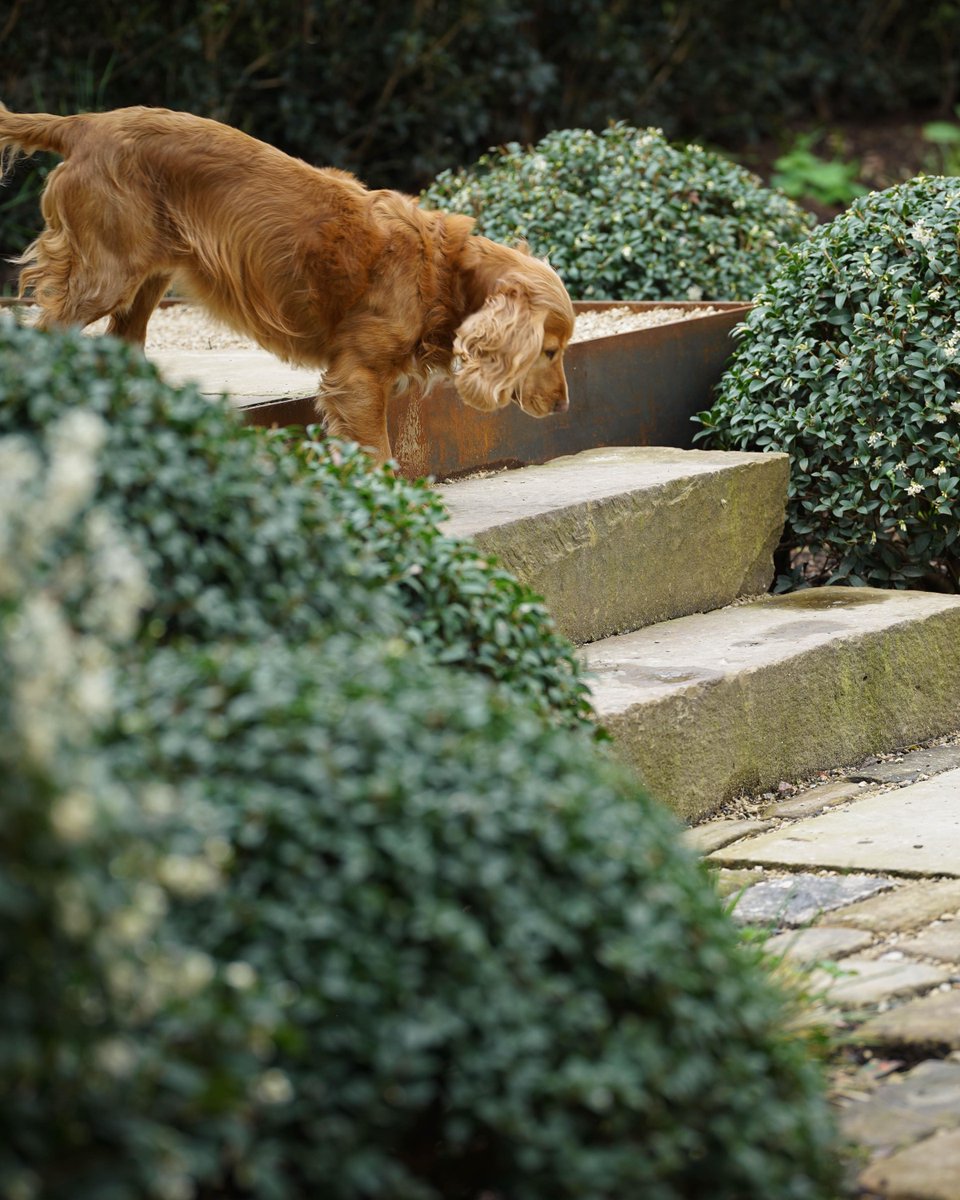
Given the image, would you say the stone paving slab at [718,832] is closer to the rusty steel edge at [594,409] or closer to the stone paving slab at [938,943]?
the stone paving slab at [938,943]

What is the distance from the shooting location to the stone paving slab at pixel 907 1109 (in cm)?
267

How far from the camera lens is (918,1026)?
119 inches

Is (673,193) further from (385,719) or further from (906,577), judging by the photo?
(385,719)

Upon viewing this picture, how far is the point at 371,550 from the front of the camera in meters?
2.90

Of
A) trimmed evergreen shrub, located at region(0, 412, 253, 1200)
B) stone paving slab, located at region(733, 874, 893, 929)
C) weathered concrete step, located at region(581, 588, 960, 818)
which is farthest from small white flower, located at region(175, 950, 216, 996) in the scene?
weathered concrete step, located at region(581, 588, 960, 818)

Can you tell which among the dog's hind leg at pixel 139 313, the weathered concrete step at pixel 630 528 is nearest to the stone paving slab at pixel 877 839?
the weathered concrete step at pixel 630 528

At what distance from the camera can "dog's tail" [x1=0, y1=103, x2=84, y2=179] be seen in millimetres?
4379

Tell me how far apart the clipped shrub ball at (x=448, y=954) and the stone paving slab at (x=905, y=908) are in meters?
1.34

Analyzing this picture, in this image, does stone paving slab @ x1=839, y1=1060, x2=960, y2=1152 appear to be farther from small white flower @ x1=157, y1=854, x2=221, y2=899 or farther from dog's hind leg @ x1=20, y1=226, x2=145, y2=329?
dog's hind leg @ x1=20, y1=226, x2=145, y2=329

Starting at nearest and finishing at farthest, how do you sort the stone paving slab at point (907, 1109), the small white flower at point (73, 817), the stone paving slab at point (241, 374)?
the small white flower at point (73, 817) < the stone paving slab at point (907, 1109) < the stone paving slab at point (241, 374)

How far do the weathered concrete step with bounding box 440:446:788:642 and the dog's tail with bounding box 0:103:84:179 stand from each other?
4.81ft

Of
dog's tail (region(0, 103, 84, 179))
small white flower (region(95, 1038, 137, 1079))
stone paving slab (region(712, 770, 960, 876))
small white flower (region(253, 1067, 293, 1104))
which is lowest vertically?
stone paving slab (region(712, 770, 960, 876))

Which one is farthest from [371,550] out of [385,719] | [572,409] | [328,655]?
[572,409]

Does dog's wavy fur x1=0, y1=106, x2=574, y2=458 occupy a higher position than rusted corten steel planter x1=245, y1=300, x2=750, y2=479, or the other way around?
dog's wavy fur x1=0, y1=106, x2=574, y2=458
